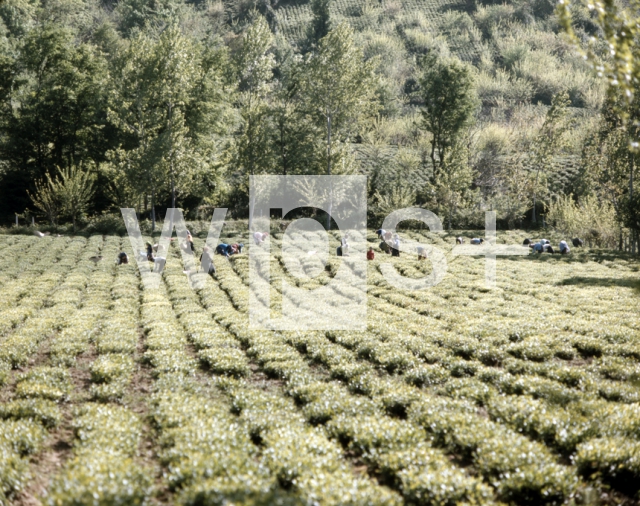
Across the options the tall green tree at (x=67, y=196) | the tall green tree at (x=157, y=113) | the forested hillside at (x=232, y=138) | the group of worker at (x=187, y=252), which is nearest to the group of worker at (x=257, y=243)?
the group of worker at (x=187, y=252)

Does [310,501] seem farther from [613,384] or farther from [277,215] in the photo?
[277,215]

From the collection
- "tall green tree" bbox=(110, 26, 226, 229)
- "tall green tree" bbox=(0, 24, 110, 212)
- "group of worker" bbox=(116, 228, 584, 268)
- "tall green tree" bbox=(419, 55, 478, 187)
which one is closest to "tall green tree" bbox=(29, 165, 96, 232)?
"tall green tree" bbox=(110, 26, 226, 229)

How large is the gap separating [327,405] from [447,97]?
58090mm

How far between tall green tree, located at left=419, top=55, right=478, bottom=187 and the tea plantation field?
44.5 metres

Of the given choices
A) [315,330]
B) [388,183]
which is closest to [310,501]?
[315,330]

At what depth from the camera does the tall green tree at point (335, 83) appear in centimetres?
5338

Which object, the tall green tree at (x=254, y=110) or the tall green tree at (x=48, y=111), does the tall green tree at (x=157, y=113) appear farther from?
the tall green tree at (x=48, y=111)

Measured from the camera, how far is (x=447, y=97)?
2453 inches

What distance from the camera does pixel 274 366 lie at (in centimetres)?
1394

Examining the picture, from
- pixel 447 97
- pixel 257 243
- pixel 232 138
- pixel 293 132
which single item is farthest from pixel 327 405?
pixel 447 97

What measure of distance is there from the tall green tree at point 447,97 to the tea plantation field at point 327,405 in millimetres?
44529

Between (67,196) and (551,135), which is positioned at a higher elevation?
(551,135)

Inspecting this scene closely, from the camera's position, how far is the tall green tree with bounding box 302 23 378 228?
53.4 meters

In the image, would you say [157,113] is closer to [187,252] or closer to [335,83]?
[335,83]
